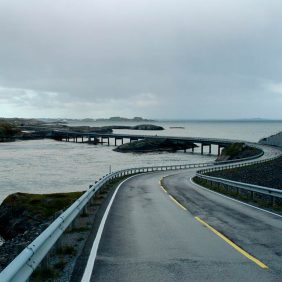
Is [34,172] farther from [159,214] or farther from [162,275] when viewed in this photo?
[162,275]

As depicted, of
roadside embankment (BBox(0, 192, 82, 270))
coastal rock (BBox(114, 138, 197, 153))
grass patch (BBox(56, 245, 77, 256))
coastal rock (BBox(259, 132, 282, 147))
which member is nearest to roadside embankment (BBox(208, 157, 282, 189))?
roadside embankment (BBox(0, 192, 82, 270))

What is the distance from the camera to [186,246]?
9.70m

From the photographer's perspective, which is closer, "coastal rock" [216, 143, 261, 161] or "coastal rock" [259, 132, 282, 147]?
"coastal rock" [216, 143, 261, 161]

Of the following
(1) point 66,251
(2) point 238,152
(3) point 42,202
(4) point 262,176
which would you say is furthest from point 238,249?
(2) point 238,152

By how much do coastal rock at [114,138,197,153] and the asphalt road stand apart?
99314mm

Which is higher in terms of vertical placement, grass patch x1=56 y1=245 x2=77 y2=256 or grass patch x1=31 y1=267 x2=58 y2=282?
grass patch x1=31 y1=267 x2=58 y2=282

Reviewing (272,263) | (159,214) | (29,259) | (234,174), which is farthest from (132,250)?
(234,174)

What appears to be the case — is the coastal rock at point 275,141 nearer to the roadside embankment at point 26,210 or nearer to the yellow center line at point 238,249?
the roadside embankment at point 26,210

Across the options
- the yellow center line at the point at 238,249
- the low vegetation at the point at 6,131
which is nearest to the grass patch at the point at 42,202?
the yellow center line at the point at 238,249

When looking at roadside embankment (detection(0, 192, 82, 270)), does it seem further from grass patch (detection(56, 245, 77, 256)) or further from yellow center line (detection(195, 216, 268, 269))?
grass patch (detection(56, 245, 77, 256))

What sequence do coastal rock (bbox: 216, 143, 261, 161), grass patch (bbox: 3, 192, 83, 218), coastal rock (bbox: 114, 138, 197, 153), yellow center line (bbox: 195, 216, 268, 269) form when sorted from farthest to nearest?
coastal rock (bbox: 114, 138, 197, 153) → coastal rock (bbox: 216, 143, 261, 161) → grass patch (bbox: 3, 192, 83, 218) → yellow center line (bbox: 195, 216, 268, 269)

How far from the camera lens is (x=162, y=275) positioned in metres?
7.25

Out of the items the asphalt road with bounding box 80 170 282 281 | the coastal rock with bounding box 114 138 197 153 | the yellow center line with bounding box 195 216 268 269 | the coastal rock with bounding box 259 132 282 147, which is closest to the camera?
the asphalt road with bounding box 80 170 282 281

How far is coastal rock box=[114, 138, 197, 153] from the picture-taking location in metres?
116
